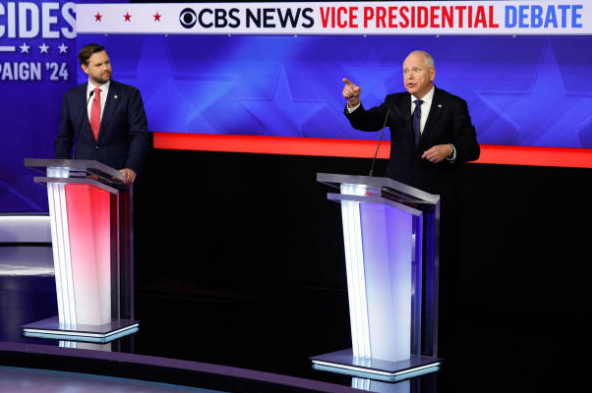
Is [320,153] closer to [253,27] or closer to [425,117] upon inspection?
[253,27]

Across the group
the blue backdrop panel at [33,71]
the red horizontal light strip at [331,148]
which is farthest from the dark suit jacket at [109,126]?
the blue backdrop panel at [33,71]

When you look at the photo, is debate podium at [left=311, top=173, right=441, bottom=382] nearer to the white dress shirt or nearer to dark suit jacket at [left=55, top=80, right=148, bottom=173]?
dark suit jacket at [left=55, top=80, right=148, bottom=173]

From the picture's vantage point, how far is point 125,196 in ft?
14.7

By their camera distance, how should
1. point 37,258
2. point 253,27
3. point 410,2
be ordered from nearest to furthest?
1. point 410,2
2. point 253,27
3. point 37,258

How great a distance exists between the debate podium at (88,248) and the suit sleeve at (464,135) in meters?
1.49

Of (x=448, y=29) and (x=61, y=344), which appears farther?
(x=448, y=29)

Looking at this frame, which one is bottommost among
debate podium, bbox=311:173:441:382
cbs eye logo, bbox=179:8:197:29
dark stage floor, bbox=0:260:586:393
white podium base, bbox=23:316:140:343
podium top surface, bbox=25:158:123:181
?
dark stage floor, bbox=0:260:586:393

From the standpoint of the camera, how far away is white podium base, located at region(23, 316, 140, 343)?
4.37m

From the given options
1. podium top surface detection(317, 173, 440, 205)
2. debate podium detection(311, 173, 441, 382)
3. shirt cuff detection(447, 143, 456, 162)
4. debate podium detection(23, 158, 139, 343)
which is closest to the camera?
podium top surface detection(317, 173, 440, 205)

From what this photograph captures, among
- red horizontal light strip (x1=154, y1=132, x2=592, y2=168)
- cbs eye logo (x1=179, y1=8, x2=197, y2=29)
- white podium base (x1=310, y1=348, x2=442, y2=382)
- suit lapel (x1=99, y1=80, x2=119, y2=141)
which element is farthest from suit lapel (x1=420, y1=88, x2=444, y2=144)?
cbs eye logo (x1=179, y1=8, x2=197, y2=29)

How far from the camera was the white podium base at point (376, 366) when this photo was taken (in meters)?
3.78

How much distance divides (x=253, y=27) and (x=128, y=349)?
7.90ft

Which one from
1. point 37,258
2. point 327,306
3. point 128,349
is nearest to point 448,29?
point 327,306

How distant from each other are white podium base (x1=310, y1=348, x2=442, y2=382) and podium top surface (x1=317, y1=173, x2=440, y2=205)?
2.11 feet
